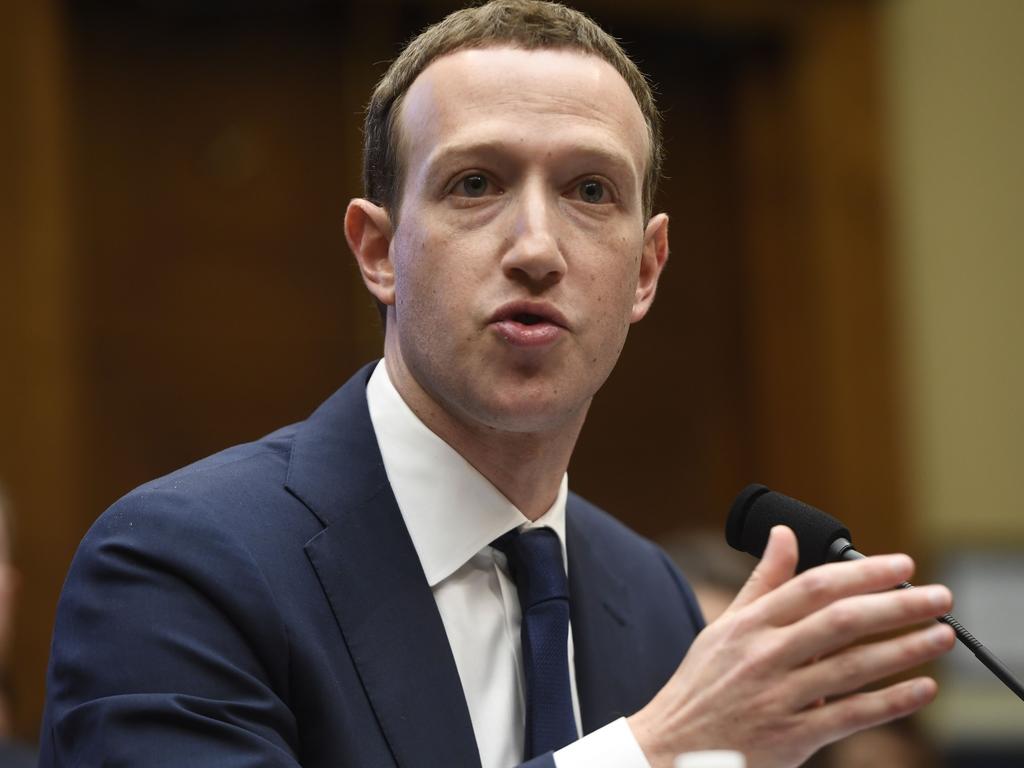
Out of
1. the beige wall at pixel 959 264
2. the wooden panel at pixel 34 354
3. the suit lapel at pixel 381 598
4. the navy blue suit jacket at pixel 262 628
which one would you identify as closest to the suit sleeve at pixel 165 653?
the navy blue suit jacket at pixel 262 628

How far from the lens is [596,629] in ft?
7.42

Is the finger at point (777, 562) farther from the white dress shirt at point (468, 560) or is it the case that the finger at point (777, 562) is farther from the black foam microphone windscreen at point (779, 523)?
the white dress shirt at point (468, 560)

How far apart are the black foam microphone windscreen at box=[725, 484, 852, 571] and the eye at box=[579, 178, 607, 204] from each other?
49 centimetres

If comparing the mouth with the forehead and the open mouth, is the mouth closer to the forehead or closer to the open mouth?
the open mouth

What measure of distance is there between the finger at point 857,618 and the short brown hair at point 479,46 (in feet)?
3.21

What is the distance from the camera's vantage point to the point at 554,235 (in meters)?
1.99

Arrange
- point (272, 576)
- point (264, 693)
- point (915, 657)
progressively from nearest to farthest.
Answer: point (915, 657) → point (264, 693) → point (272, 576)

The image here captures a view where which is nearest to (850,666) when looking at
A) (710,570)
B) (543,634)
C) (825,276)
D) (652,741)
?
(652,741)

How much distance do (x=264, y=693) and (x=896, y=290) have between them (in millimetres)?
4751

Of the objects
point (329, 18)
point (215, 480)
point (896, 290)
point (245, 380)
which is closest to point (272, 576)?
point (215, 480)

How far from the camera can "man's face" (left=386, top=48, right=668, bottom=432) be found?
1.97 meters

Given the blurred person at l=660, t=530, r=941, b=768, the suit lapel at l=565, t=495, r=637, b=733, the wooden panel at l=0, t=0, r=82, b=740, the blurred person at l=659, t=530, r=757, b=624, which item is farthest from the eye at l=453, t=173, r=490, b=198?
the wooden panel at l=0, t=0, r=82, b=740

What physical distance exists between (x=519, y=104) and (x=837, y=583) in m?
0.90

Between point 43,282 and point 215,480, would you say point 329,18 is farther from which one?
point 215,480
